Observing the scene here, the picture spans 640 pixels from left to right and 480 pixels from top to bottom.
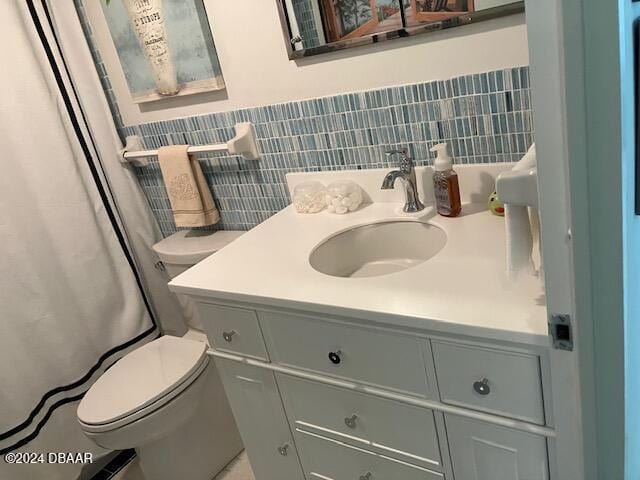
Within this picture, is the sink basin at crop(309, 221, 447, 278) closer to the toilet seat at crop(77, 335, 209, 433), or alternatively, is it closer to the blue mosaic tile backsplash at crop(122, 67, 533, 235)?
the blue mosaic tile backsplash at crop(122, 67, 533, 235)

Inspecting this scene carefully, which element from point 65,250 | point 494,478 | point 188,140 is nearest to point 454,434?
point 494,478

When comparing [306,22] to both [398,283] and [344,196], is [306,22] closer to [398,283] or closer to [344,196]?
[344,196]

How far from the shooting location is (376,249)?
4.44 feet

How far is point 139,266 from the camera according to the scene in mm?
2027

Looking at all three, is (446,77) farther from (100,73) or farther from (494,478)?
(100,73)

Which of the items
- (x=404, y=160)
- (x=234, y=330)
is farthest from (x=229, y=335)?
(x=404, y=160)

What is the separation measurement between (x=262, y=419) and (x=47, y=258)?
3.12 ft

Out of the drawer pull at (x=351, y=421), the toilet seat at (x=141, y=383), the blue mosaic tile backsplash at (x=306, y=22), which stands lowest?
the toilet seat at (x=141, y=383)

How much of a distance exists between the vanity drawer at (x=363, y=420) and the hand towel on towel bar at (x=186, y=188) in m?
0.75

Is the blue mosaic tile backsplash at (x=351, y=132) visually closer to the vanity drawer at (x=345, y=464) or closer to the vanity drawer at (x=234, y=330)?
the vanity drawer at (x=234, y=330)

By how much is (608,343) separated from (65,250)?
1679 millimetres

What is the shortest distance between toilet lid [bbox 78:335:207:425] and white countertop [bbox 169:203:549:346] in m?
0.47

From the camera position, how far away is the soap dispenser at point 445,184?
1188 millimetres

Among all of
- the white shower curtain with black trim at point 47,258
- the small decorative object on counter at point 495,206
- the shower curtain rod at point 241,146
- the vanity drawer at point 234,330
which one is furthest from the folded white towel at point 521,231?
the white shower curtain with black trim at point 47,258
